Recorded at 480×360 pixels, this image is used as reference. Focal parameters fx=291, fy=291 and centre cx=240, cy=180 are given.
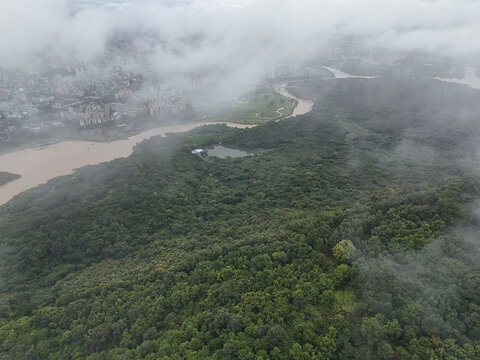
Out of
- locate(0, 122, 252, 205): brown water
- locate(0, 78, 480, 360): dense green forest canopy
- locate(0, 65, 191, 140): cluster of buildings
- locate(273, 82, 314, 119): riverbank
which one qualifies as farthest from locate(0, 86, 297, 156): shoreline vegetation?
locate(0, 78, 480, 360): dense green forest canopy

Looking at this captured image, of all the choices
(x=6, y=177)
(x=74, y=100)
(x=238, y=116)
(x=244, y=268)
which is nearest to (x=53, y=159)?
(x=6, y=177)

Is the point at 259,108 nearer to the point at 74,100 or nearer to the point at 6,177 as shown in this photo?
the point at 74,100

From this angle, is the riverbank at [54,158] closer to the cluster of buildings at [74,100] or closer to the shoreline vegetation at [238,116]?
the shoreline vegetation at [238,116]

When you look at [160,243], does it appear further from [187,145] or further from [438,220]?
[187,145]

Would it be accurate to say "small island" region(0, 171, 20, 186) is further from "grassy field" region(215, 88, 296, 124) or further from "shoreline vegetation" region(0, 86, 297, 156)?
"grassy field" region(215, 88, 296, 124)

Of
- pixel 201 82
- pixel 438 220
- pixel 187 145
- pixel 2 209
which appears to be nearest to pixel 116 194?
pixel 2 209

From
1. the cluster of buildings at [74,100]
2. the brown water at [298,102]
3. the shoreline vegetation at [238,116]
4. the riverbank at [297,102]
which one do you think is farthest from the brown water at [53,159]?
the brown water at [298,102]
